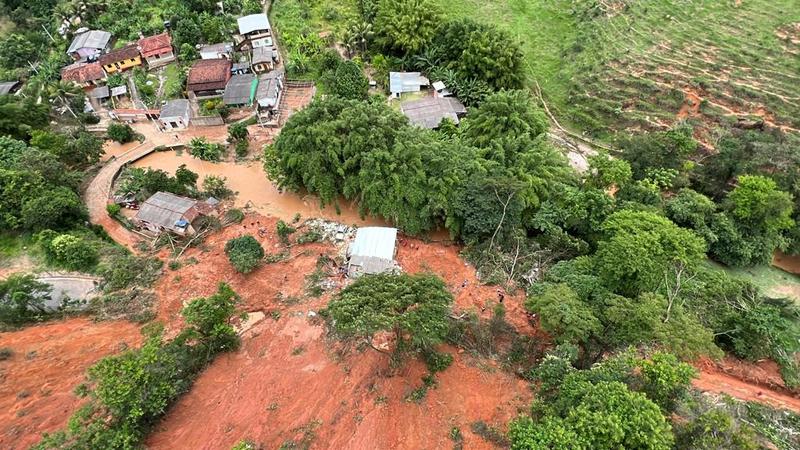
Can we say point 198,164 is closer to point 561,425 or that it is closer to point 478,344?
point 478,344

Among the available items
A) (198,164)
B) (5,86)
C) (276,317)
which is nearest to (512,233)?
(276,317)

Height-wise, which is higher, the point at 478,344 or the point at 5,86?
the point at 5,86

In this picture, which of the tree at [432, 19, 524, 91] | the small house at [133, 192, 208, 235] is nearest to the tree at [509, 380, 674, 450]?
the small house at [133, 192, 208, 235]

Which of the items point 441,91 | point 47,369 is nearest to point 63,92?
point 47,369

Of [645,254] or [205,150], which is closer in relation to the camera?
[645,254]

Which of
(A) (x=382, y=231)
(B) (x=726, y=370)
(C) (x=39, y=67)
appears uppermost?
(C) (x=39, y=67)

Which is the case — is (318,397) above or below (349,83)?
below

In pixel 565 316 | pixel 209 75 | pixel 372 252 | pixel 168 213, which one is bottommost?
pixel 372 252

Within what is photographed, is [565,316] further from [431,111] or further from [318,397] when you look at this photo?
[431,111]
